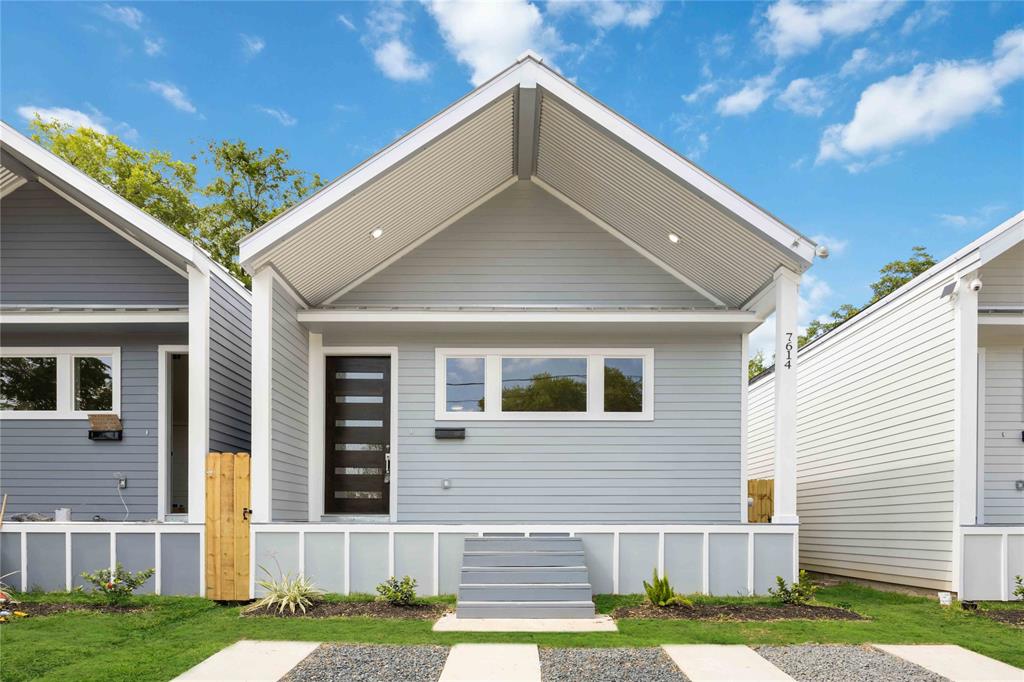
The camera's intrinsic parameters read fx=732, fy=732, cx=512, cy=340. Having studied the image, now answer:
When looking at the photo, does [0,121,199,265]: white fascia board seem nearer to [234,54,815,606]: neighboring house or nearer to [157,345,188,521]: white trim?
[234,54,815,606]: neighboring house

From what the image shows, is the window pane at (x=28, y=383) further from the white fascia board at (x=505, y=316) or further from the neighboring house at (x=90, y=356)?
the white fascia board at (x=505, y=316)

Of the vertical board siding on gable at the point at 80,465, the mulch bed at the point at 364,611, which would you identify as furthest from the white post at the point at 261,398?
the vertical board siding on gable at the point at 80,465

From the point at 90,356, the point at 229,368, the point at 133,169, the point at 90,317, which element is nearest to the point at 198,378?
the point at 229,368

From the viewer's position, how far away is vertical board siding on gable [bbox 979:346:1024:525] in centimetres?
869

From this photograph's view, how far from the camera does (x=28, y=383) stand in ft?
29.7

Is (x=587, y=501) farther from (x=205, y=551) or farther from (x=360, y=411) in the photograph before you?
(x=205, y=551)

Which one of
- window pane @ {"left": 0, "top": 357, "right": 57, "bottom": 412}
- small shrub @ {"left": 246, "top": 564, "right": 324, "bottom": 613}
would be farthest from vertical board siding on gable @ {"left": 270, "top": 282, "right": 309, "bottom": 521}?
window pane @ {"left": 0, "top": 357, "right": 57, "bottom": 412}

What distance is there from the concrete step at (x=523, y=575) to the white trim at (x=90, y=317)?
4291mm

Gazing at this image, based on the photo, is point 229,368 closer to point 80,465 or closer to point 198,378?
point 198,378

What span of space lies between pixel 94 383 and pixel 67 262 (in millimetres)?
1506

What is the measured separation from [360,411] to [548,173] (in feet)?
12.0

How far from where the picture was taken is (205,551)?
23.2ft

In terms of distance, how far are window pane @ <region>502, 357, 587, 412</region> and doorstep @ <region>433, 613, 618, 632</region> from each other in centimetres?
295

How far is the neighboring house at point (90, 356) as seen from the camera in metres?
8.52
